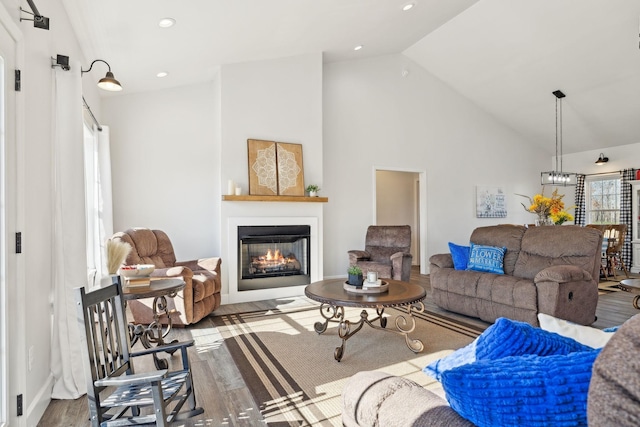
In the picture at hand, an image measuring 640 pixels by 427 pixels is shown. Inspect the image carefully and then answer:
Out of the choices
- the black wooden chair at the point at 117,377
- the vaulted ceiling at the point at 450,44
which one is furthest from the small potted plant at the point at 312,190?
the black wooden chair at the point at 117,377

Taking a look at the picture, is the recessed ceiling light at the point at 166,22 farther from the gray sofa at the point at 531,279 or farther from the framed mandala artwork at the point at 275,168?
the gray sofa at the point at 531,279

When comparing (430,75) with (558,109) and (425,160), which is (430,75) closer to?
(425,160)

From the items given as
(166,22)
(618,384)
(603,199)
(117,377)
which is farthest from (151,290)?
(603,199)

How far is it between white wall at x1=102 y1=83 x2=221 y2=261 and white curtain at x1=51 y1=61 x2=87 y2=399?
8.34 feet

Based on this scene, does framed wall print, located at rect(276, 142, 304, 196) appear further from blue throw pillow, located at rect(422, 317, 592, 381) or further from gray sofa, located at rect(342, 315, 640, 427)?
blue throw pillow, located at rect(422, 317, 592, 381)

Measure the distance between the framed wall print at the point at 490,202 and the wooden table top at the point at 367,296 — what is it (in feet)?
17.2

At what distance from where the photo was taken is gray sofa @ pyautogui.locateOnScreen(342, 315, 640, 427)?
58cm

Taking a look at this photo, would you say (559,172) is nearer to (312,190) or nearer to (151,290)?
(312,190)

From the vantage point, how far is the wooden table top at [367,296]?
295cm

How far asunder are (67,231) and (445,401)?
2606mm

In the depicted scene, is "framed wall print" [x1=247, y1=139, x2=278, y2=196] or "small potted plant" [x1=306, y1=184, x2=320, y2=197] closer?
"framed wall print" [x1=247, y1=139, x2=278, y2=196]

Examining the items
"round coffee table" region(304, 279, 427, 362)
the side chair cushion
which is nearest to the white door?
"round coffee table" region(304, 279, 427, 362)

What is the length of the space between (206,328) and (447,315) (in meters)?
2.74

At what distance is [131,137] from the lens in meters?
5.16
